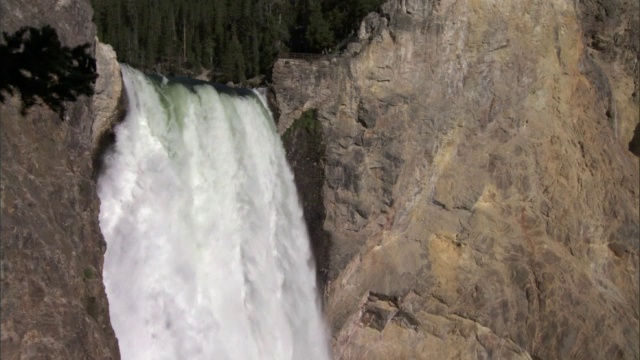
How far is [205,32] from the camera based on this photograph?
3397cm

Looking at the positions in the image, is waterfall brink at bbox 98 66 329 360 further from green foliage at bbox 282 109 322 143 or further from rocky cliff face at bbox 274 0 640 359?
rocky cliff face at bbox 274 0 640 359

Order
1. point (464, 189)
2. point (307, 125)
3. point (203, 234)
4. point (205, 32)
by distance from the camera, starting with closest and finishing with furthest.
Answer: point (203, 234) → point (307, 125) → point (464, 189) → point (205, 32)

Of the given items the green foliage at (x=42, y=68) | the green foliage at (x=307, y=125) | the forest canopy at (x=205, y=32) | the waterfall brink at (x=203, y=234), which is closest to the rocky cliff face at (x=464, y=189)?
the green foliage at (x=307, y=125)

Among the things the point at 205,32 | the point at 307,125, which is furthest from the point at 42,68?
the point at 205,32

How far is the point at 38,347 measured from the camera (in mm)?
10641

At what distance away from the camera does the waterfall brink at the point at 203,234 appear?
14.3 meters

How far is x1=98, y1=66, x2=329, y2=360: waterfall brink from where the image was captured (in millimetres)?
14336

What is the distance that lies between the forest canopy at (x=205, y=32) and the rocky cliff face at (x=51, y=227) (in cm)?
1577

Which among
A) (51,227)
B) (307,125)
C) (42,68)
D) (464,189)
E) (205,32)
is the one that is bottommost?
(205,32)

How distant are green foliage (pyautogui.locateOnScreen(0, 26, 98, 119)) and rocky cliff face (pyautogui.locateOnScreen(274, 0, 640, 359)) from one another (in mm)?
8801

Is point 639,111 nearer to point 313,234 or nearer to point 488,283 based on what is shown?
point 488,283

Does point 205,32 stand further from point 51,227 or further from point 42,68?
point 42,68

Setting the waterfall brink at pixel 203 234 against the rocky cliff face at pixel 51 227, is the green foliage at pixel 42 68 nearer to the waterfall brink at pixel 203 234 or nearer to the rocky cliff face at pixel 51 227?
the rocky cliff face at pixel 51 227

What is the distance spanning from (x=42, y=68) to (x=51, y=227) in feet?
9.55
